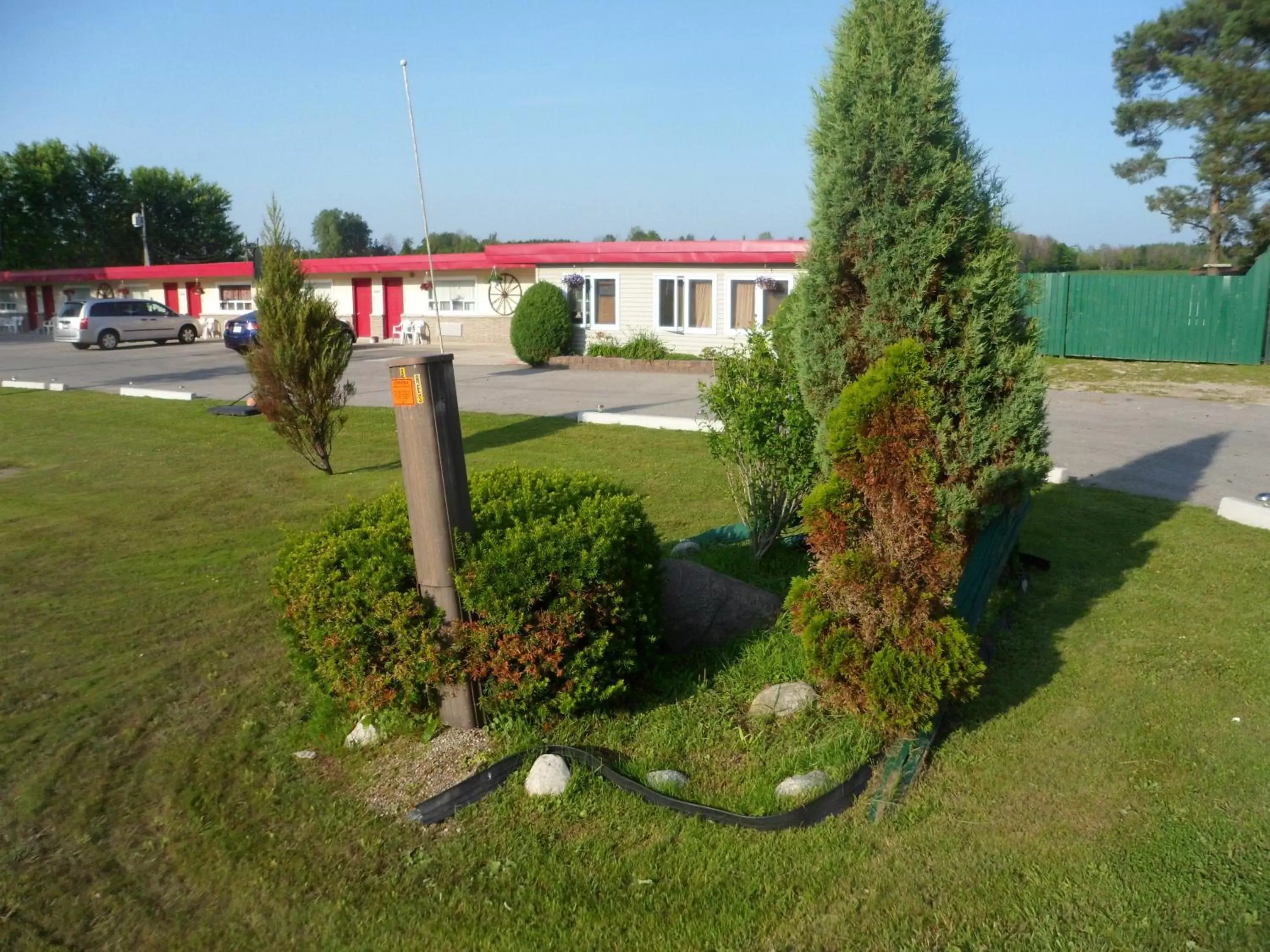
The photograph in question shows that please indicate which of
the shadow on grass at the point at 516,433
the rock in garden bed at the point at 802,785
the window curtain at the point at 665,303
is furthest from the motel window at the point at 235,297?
the rock in garden bed at the point at 802,785

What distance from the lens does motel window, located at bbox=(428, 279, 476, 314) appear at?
30781 mm

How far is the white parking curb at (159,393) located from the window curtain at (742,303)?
1231cm

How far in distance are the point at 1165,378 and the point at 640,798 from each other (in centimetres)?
1883

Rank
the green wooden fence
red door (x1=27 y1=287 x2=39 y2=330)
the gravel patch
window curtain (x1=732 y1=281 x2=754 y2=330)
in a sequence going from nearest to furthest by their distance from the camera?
the gravel patch < the green wooden fence < window curtain (x1=732 y1=281 x2=754 y2=330) < red door (x1=27 y1=287 x2=39 y2=330)

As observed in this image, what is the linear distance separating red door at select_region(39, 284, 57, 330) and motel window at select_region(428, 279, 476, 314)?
77.5ft

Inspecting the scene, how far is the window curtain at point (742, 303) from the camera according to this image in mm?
24828

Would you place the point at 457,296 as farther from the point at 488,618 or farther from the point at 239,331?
the point at 488,618

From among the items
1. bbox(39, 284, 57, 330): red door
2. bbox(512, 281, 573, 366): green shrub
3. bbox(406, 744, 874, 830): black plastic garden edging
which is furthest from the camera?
bbox(39, 284, 57, 330): red door

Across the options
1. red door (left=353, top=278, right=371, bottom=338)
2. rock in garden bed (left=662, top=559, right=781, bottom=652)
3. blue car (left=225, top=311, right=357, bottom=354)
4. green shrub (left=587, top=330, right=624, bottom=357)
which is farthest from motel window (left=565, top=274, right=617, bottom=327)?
rock in garden bed (left=662, top=559, right=781, bottom=652)

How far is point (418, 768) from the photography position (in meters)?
4.42

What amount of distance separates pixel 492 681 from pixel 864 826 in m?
1.64

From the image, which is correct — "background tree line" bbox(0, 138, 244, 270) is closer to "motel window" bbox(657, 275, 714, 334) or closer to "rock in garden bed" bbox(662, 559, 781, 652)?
"motel window" bbox(657, 275, 714, 334)

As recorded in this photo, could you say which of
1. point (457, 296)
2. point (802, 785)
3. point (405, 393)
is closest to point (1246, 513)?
point (802, 785)

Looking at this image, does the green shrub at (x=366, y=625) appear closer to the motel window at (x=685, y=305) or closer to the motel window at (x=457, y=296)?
the motel window at (x=685, y=305)
